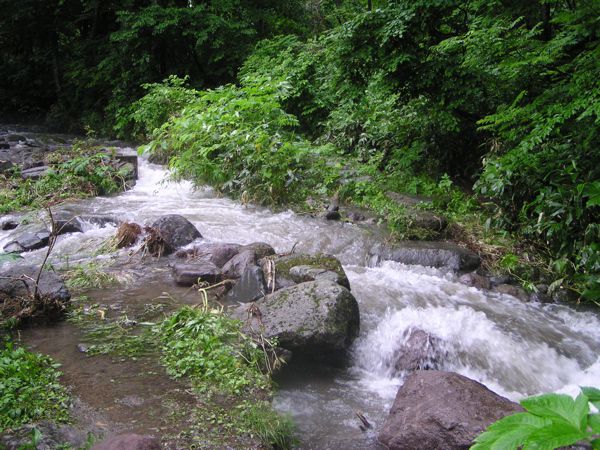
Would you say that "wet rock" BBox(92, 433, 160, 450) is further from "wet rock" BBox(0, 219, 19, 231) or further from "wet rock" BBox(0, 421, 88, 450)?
"wet rock" BBox(0, 219, 19, 231)

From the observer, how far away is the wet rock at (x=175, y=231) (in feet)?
24.4

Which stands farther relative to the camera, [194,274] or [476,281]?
[476,281]

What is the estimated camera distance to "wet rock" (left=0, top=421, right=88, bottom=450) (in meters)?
2.88

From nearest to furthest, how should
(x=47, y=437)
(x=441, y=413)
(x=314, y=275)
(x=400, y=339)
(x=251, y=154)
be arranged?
(x=47, y=437)
(x=441, y=413)
(x=400, y=339)
(x=314, y=275)
(x=251, y=154)

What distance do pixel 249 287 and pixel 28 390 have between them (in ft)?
8.76

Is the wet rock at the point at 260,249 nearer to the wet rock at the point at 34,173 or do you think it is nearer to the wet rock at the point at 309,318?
the wet rock at the point at 309,318

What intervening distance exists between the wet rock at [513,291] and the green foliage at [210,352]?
3.69 meters

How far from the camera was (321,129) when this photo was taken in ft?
46.1

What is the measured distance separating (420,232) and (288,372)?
3.98m

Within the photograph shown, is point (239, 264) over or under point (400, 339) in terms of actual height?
over

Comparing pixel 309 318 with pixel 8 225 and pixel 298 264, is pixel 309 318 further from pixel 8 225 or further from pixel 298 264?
pixel 8 225

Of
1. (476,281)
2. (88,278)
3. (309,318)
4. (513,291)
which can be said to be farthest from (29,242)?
(513,291)

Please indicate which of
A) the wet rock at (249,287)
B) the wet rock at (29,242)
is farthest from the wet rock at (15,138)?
the wet rock at (249,287)

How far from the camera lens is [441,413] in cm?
347
